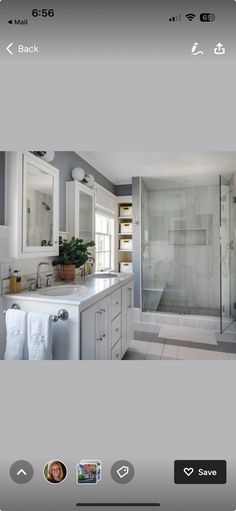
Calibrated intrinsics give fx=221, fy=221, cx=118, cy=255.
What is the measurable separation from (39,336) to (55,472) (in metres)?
0.64

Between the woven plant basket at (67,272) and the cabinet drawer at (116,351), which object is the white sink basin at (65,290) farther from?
the cabinet drawer at (116,351)

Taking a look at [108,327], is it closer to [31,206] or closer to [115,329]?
[115,329]

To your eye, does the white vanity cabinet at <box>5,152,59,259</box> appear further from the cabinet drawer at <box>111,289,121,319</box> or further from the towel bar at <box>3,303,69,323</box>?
the cabinet drawer at <box>111,289,121,319</box>

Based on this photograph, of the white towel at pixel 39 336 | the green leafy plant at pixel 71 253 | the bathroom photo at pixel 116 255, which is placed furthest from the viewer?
the green leafy plant at pixel 71 253

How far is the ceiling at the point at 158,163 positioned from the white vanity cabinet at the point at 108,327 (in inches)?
50.6

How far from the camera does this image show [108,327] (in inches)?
54.0

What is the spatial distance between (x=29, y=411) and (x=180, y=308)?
10.1 feet

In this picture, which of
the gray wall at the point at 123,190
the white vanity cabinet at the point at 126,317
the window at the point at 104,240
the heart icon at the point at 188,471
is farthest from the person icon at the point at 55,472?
the gray wall at the point at 123,190

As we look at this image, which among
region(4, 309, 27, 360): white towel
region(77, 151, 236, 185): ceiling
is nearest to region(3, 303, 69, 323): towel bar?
region(4, 309, 27, 360): white towel

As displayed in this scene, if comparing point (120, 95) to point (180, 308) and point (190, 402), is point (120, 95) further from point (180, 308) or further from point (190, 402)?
point (180, 308)

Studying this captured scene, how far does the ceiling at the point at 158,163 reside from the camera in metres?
2.12

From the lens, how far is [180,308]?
3201 mm

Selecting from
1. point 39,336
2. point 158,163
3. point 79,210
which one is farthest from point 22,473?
point 158,163

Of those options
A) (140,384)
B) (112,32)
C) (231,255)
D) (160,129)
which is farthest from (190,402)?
(231,255)
